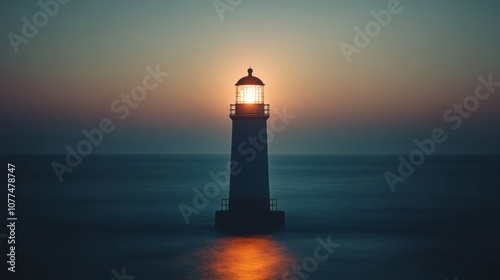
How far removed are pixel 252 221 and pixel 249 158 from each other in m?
2.51

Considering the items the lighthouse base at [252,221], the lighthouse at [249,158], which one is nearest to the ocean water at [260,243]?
the lighthouse base at [252,221]

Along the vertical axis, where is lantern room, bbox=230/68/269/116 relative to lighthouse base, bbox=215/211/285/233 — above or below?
above

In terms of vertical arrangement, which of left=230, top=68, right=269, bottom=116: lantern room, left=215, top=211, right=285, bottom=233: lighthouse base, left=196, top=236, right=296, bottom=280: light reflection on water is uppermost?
left=230, top=68, right=269, bottom=116: lantern room

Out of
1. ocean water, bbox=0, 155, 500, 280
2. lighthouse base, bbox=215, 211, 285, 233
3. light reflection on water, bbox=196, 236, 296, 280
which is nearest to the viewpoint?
light reflection on water, bbox=196, 236, 296, 280

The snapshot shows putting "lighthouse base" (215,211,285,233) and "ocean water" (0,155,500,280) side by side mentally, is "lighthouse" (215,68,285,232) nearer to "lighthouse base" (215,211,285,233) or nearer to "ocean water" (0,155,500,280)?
"lighthouse base" (215,211,285,233)

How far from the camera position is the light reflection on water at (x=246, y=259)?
843 inches

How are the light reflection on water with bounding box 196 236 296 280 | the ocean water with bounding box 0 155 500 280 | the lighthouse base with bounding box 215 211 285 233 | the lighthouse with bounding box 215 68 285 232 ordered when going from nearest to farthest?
the light reflection on water with bounding box 196 236 296 280
the ocean water with bounding box 0 155 500 280
the lighthouse with bounding box 215 68 285 232
the lighthouse base with bounding box 215 211 285 233

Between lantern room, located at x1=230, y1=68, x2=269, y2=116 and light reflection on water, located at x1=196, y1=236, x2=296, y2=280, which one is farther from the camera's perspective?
lantern room, located at x1=230, y1=68, x2=269, y2=116

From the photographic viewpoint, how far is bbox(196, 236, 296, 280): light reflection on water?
21422 mm

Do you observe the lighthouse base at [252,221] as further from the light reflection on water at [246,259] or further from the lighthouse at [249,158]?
the light reflection on water at [246,259]

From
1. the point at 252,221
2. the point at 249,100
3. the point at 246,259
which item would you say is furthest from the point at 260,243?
the point at 249,100

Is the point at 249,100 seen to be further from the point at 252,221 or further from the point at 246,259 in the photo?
the point at 246,259

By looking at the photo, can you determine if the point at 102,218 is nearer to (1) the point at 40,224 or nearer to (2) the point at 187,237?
(1) the point at 40,224

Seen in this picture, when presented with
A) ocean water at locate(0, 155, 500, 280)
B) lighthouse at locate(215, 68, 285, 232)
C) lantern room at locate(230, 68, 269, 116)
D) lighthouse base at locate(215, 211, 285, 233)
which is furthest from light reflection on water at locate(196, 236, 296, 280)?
lantern room at locate(230, 68, 269, 116)
